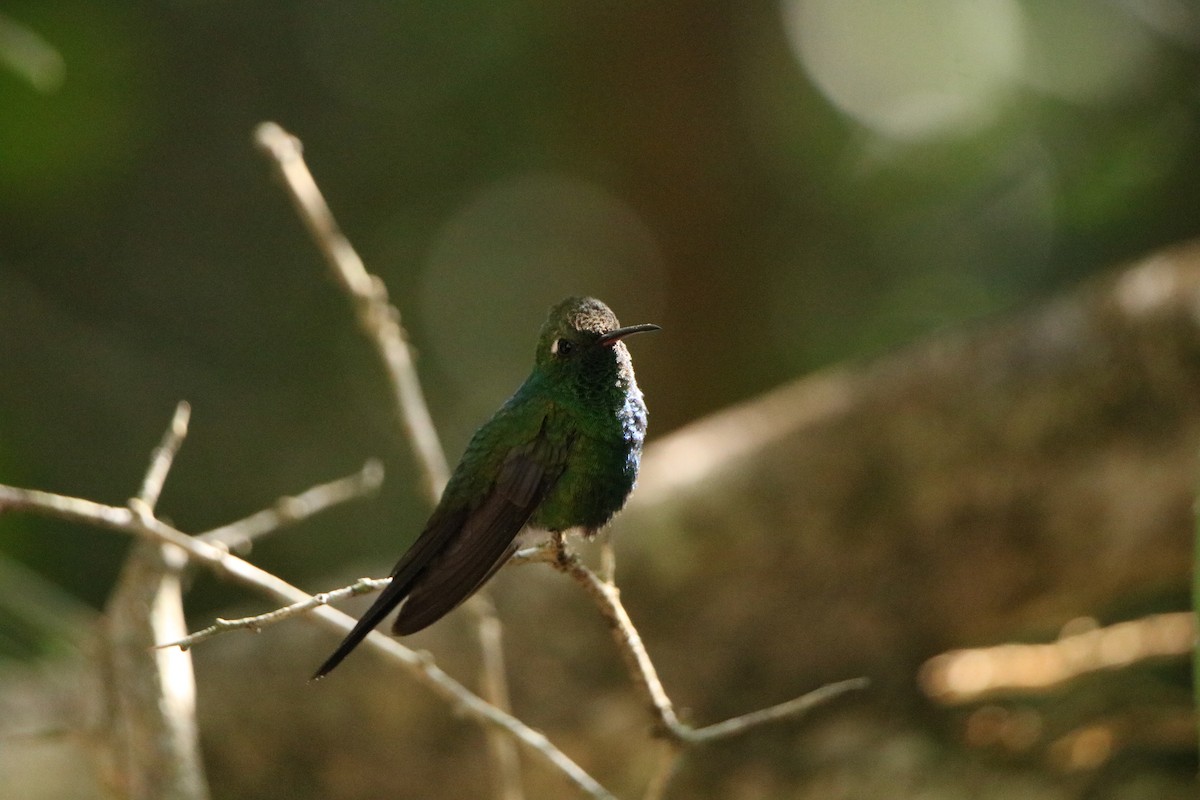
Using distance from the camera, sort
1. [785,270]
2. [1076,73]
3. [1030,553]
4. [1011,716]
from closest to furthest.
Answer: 1. [1011,716]
2. [1030,553]
3. [1076,73]
4. [785,270]

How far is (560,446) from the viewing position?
244 cm

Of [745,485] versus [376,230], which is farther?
[376,230]

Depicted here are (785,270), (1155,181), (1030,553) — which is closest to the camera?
(1030,553)

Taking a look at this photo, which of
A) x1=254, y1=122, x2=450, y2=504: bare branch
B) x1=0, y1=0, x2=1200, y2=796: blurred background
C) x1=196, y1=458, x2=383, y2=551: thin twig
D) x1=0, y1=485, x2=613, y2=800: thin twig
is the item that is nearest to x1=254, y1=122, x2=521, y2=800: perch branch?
x1=254, y1=122, x2=450, y2=504: bare branch

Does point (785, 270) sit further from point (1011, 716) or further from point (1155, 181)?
point (1011, 716)

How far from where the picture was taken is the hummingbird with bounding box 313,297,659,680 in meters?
2.24

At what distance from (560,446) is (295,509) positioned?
68cm

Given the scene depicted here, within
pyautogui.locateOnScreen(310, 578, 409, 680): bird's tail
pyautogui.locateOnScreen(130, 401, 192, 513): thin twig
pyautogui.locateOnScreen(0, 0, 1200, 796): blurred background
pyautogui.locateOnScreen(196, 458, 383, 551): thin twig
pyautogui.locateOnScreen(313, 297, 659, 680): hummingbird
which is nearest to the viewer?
pyautogui.locateOnScreen(310, 578, 409, 680): bird's tail

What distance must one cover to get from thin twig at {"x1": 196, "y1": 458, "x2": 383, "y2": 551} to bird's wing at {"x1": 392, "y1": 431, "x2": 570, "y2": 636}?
53 cm

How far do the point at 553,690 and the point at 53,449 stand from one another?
14.9ft

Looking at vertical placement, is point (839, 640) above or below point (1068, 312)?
below

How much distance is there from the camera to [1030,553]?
4.57 meters

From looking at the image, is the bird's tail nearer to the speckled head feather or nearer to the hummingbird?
the hummingbird

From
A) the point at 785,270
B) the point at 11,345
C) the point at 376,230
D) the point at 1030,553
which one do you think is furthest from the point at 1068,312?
the point at 11,345
